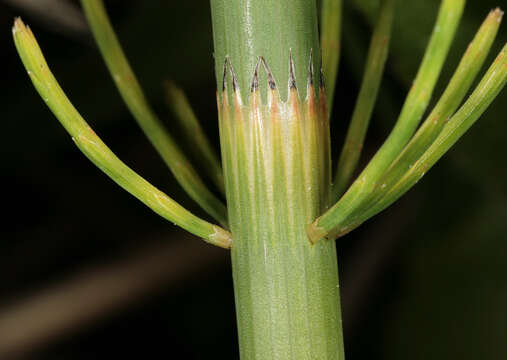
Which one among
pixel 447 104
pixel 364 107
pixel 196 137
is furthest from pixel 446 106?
pixel 196 137

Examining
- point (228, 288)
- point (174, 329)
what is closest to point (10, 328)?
point (174, 329)

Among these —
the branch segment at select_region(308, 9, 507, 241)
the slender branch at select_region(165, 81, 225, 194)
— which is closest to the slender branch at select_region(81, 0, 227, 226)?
the slender branch at select_region(165, 81, 225, 194)

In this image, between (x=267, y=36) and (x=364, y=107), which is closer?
(x=267, y=36)

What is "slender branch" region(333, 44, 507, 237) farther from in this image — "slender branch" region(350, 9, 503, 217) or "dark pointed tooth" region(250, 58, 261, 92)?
"dark pointed tooth" region(250, 58, 261, 92)

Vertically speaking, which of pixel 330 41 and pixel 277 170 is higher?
pixel 330 41

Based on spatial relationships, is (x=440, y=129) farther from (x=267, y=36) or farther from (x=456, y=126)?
(x=267, y=36)

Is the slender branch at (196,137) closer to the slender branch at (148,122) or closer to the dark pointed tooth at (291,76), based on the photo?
the slender branch at (148,122)
